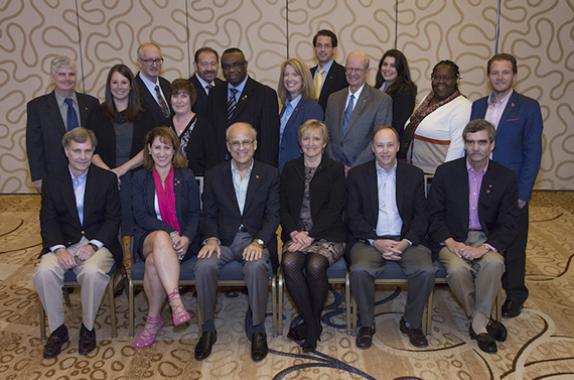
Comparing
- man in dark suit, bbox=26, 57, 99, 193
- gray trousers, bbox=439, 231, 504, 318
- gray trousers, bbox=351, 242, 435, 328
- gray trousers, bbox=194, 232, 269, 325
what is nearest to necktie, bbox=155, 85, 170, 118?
man in dark suit, bbox=26, 57, 99, 193

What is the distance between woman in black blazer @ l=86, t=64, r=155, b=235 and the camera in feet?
13.5

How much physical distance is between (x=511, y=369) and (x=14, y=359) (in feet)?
10.0

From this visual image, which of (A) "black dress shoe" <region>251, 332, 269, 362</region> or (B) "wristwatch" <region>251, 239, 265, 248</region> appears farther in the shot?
(B) "wristwatch" <region>251, 239, 265, 248</region>

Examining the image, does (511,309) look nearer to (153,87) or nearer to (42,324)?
(42,324)

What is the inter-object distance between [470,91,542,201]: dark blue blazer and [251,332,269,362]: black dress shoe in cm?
205

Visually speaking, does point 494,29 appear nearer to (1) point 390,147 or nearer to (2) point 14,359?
(1) point 390,147

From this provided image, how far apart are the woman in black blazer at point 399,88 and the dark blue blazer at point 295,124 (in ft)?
2.23

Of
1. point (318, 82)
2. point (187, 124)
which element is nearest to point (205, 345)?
point (187, 124)

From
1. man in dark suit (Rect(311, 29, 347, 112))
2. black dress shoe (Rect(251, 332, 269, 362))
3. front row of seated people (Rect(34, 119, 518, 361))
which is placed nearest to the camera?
black dress shoe (Rect(251, 332, 269, 362))

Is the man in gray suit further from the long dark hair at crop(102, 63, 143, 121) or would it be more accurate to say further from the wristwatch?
the long dark hair at crop(102, 63, 143, 121)

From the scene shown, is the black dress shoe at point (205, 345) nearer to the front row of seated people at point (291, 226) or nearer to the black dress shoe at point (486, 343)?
the front row of seated people at point (291, 226)

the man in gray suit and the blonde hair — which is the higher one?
the blonde hair

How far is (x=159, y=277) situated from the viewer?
136 inches

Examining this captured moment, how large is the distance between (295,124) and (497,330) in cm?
210
